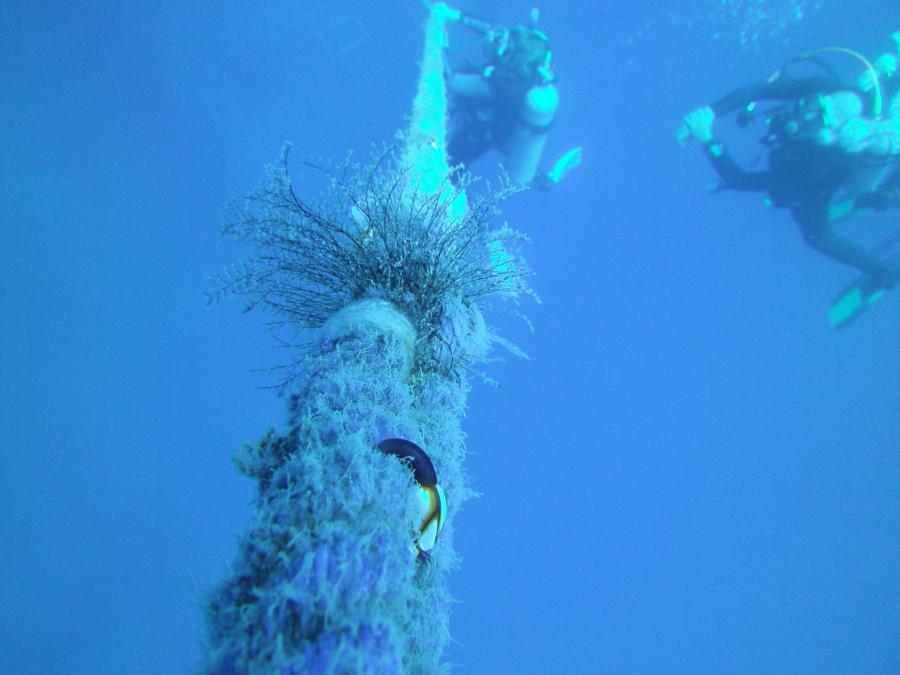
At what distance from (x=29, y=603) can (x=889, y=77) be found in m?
39.3

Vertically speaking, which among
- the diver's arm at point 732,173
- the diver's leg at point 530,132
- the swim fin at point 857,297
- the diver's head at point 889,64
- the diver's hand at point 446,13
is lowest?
the swim fin at point 857,297

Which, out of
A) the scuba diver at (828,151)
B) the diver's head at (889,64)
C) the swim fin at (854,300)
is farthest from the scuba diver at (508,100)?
the swim fin at (854,300)

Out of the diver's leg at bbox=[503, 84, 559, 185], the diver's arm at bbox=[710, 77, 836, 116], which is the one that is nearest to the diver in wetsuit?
the diver's arm at bbox=[710, 77, 836, 116]

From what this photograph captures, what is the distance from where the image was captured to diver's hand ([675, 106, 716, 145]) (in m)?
9.43

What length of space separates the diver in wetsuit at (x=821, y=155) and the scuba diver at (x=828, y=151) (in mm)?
17

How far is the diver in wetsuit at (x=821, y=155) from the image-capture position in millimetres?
8422

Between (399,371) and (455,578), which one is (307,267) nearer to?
(399,371)

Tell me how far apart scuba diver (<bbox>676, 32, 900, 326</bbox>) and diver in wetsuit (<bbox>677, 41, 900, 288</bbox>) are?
0.02m

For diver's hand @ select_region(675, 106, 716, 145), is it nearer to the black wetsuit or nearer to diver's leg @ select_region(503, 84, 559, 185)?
the black wetsuit

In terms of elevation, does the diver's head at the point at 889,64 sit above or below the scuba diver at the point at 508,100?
below

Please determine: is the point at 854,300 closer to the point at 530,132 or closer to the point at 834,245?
the point at 834,245

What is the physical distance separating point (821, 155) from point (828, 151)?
0.22 m

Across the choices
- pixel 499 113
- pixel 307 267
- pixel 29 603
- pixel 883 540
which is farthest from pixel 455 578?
pixel 883 540

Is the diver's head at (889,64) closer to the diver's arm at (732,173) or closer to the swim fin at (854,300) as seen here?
the diver's arm at (732,173)
